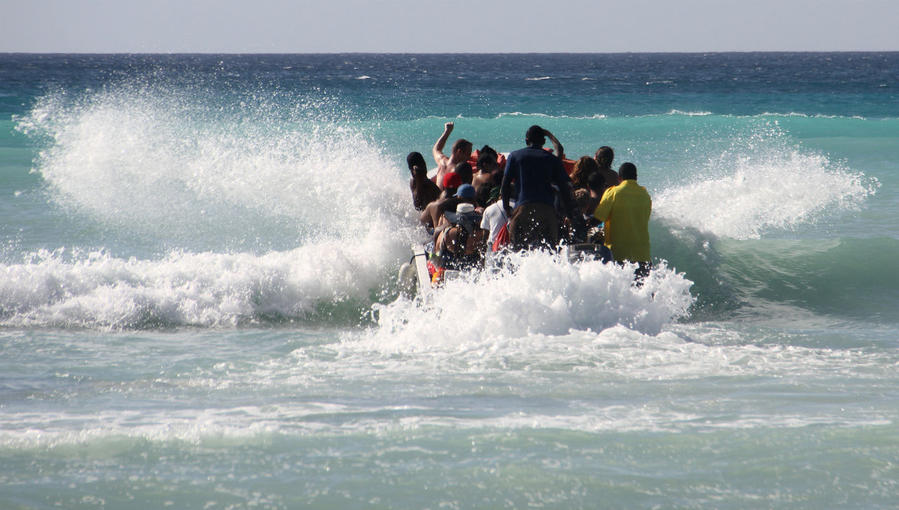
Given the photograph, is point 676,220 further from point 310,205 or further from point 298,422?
point 298,422

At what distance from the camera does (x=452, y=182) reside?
816 cm

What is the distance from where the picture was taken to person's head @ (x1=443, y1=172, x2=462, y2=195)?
8.14m

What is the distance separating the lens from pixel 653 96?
142 ft

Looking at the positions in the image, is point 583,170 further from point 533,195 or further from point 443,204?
point 443,204

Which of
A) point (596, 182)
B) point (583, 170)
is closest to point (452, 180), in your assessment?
point (583, 170)

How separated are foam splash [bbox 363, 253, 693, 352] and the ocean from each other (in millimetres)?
18

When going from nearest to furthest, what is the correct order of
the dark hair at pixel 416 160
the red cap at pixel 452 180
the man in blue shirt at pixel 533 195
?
the man in blue shirt at pixel 533 195, the red cap at pixel 452 180, the dark hair at pixel 416 160

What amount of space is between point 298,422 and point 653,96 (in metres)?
41.0

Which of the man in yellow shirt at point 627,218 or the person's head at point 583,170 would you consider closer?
the man in yellow shirt at point 627,218

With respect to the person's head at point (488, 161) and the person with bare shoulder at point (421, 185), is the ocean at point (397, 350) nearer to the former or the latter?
the person with bare shoulder at point (421, 185)

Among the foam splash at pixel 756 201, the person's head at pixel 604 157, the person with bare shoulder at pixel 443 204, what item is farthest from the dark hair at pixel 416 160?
the foam splash at pixel 756 201

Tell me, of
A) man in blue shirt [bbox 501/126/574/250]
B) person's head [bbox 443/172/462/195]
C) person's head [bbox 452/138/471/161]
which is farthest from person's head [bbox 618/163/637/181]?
person's head [bbox 452/138/471/161]

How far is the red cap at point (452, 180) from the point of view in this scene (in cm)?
813

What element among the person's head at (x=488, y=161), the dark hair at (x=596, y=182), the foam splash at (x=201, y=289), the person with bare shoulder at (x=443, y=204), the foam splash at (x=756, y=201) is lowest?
the foam splash at (x=201, y=289)
